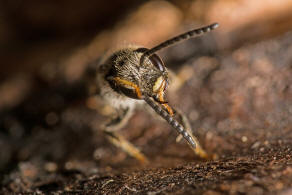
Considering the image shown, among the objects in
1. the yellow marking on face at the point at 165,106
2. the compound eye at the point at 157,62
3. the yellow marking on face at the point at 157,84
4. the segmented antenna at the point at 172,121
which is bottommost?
the segmented antenna at the point at 172,121

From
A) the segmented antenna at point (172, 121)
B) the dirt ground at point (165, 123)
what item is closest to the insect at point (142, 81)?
the segmented antenna at point (172, 121)

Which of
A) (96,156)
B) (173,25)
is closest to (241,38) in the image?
(173,25)

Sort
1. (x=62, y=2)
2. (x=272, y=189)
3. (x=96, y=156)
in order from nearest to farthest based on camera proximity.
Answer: (x=272, y=189) < (x=96, y=156) < (x=62, y=2)

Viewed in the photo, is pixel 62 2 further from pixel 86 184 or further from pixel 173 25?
pixel 86 184

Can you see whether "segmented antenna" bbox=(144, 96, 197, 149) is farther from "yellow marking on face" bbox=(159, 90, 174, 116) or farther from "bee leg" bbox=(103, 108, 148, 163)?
"bee leg" bbox=(103, 108, 148, 163)

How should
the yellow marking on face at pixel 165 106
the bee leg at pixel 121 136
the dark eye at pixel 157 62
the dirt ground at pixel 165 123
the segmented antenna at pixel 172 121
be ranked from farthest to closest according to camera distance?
the bee leg at pixel 121 136 → the dark eye at pixel 157 62 → the yellow marking on face at pixel 165 106 → the segmented antenna at pixel 172 121 → the dirt ground at pixel 165 123

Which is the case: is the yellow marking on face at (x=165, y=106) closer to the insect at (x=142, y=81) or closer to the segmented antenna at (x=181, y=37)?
the insect at (x=142, y=81)
